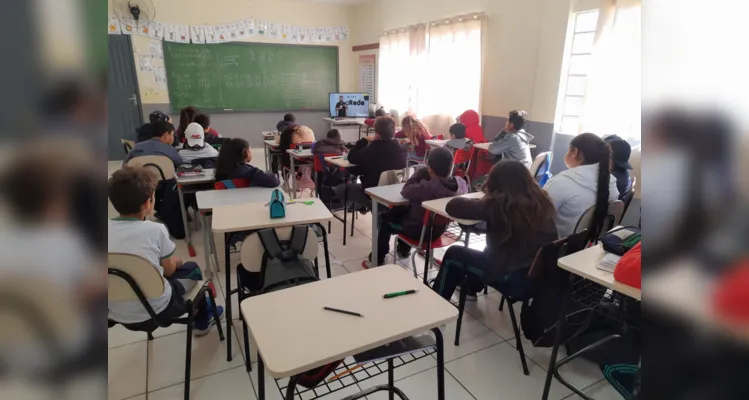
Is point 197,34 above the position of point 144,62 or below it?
above

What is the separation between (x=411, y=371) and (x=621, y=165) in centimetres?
181

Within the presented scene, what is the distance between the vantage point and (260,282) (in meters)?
1.87

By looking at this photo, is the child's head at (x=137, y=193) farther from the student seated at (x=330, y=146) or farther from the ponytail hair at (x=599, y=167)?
the student seated at (x=330, y=146)

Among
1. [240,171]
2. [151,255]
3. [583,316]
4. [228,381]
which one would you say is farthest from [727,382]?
[240,171]

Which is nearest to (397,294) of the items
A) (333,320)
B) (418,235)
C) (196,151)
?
(333,320)

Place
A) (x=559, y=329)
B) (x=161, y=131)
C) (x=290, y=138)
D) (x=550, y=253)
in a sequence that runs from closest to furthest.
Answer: (x=559, y=329) → (x=550, y=253) → (x=161, y=131) → (x=290, y=138)

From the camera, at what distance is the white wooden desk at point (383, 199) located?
2566 millimetres

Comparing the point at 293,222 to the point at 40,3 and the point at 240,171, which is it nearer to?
the point at 240,171

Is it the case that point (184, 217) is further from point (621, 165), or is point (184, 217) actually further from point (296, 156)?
point (621, 165)

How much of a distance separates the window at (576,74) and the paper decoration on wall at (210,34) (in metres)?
5.51

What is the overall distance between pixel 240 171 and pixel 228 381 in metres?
1.45

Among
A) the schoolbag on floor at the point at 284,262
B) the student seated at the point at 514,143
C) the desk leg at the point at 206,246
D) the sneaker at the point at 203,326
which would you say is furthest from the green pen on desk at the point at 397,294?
the student seated at the point at 514,143

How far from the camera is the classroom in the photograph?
1315 mm

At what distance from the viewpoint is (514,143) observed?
3.93 meters
